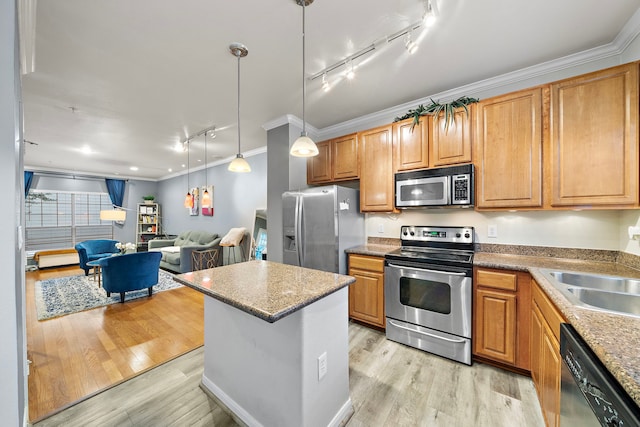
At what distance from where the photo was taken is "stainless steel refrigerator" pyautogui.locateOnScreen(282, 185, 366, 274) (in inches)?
108

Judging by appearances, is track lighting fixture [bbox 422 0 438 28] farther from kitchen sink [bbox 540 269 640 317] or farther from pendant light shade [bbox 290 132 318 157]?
kitchen sink [bbox 540 269 640 317]

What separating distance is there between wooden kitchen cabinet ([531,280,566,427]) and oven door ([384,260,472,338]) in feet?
1.47

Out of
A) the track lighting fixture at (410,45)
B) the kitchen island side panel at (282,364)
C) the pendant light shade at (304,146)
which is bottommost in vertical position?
the kitchen island side panel at (282,364)

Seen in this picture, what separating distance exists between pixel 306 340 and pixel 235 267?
36.5 inches

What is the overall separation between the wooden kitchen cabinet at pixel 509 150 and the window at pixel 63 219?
9819mm

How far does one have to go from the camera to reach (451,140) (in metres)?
2.41

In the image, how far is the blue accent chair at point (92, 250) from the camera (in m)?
5.01

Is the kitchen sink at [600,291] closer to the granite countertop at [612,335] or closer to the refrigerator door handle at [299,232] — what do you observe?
the granite countertop at [612,335]

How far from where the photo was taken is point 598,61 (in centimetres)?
203

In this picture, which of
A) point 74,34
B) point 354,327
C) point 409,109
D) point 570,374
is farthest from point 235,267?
point 409,109

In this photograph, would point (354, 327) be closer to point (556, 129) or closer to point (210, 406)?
point (210, 406)

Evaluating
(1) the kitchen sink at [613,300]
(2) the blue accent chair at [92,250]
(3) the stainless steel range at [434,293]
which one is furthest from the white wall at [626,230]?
(2) the blue accent chair at [92,250]

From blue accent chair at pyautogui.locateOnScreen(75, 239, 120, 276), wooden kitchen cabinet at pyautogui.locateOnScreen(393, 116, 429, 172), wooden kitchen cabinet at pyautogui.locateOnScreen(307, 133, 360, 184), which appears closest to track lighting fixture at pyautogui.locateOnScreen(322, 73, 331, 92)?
wooden kitchen cabinet at pyautogui.locateOnScreen(307, 133, 360, 184)

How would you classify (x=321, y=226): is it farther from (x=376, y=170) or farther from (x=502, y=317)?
(x=502, y=317)
